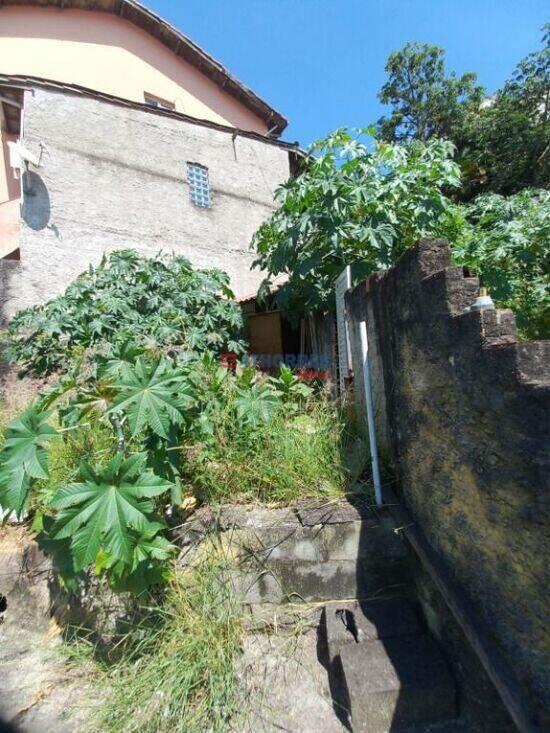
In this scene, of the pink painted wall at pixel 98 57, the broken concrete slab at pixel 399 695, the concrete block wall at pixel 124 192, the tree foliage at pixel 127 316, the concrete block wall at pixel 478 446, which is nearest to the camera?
the concrete block wall at pixel 478 446

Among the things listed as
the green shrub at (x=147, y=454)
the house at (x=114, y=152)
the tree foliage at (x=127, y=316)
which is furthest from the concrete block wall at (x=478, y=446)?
the house at (x=114, y=152)

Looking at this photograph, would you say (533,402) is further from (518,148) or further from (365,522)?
(518,148)

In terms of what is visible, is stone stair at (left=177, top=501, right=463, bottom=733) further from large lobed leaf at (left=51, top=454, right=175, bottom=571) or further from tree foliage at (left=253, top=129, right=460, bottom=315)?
tree foliage at (left=253, top=129, right=460, bottom=315)

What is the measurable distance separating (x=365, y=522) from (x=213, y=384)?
69.6 inches

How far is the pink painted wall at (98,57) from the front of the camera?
10.2 m

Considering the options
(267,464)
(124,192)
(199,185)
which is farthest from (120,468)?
(199,185)

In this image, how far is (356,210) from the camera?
5.39m

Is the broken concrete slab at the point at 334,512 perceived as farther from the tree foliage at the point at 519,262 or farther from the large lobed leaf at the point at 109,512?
the tree foliage at the point at 519,262

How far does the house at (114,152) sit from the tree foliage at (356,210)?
441 centimetres

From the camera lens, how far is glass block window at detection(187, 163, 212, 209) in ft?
32.6

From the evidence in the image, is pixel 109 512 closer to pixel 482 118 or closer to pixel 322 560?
pixel 322 560

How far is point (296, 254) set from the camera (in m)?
5.69

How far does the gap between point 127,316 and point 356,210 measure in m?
3.58

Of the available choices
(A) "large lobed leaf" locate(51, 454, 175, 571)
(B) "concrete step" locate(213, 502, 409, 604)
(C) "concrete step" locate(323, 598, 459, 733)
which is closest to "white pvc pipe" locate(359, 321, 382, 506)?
(B) "concrete step" locate(213, 502, 409, 604)
